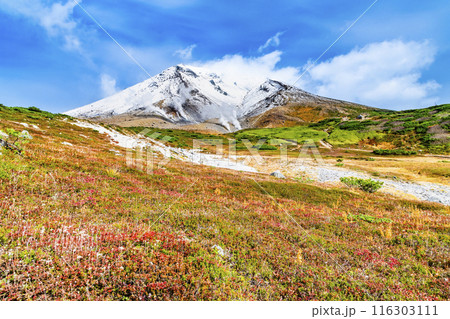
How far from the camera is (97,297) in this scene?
136 inches

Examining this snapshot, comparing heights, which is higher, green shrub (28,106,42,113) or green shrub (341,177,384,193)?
green shrub (28,106,42,113)

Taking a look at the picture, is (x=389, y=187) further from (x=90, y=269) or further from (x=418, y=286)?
(x=90, y=269)

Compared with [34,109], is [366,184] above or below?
below

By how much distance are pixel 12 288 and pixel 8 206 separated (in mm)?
4215

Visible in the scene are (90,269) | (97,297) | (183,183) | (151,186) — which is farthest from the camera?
(183,183)

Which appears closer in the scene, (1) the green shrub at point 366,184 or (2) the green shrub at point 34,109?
(1) the green shrub at point 366,184

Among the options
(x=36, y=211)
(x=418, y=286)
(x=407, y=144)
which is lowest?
(x=418, y=286)

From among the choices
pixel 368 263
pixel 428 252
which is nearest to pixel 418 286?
pixel 368 263

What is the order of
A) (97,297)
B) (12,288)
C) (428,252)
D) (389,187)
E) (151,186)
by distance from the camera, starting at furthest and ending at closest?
(389,187), (151,186), (428,252), (97,297), (12,288)

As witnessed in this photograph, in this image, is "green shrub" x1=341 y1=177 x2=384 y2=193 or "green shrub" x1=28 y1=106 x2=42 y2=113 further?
"green shrub" x1=28 y1=106 x2=42 y2=113

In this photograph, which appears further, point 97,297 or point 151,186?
point 151,186

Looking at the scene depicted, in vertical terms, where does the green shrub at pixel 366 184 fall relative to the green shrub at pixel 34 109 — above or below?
below

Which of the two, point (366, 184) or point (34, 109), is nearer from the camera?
point (366, 184)

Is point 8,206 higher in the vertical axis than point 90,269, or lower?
higher
